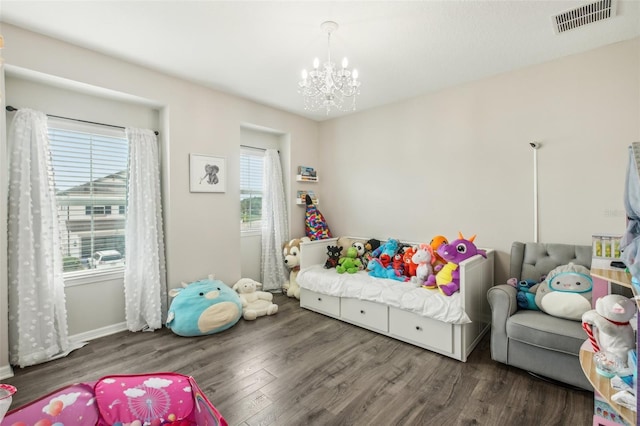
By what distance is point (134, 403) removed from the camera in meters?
1.39

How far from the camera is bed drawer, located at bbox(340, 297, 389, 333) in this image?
2.86 meters

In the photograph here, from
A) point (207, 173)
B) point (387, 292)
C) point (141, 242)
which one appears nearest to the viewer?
point (387, 292)

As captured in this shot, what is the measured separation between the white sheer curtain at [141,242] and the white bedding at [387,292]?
1563mm

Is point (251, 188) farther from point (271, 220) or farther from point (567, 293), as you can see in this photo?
point (567, 293)

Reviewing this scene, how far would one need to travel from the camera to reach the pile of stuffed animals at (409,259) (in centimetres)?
268

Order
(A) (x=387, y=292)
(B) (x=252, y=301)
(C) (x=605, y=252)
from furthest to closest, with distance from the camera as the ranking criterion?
(B) (x=252, y=301) → (A) (x=387, y=292) → (C) (x=605, y=252)

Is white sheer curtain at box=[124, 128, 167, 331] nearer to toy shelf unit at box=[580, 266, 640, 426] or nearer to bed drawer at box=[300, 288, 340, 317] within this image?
bed drawer at box=[300, 288, 340, 317]

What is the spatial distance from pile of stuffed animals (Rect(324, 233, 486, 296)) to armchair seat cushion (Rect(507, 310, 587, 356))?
20.4 inches

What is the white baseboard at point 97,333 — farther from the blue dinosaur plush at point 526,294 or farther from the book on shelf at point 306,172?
the blue dinosaur plush at point 526,294

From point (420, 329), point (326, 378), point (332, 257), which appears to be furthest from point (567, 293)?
point (332, 257)

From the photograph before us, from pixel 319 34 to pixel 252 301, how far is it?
2.82 meters

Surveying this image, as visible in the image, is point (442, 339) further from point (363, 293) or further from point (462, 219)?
point (462, 219)

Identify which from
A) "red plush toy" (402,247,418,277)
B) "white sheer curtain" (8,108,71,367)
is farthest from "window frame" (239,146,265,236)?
"red plush toy" (402,247,418,277)

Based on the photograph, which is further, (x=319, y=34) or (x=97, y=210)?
(x=97, y=210)
